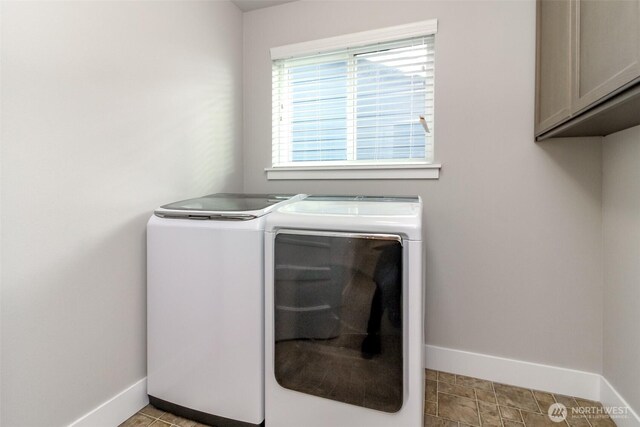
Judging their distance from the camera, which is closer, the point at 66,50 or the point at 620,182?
the point at 66,50

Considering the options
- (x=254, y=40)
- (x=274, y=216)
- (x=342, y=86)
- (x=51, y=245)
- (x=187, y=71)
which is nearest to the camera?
(x=51, y=245)

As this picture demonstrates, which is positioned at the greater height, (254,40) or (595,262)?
(254,40)

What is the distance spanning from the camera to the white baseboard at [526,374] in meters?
1.58

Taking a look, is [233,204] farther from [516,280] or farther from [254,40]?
[516,280]

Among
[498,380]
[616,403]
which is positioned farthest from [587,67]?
[498,380]

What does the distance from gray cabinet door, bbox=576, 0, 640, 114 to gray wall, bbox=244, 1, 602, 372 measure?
0.56 meters

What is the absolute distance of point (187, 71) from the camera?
1.76m

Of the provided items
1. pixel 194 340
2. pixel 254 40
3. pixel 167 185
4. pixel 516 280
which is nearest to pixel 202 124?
pixel 167 185

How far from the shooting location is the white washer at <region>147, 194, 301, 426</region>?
51.8 inches

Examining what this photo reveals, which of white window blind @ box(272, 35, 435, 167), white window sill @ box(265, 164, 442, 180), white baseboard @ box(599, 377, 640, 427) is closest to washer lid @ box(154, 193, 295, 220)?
white window sill @ box(265, 164, 442, 180)

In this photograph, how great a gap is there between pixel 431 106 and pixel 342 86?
0.60m

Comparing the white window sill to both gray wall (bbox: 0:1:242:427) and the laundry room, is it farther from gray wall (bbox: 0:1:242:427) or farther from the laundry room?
gray wall (bbox: 0:1:242:427)

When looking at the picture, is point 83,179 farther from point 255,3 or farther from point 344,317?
point 255,3

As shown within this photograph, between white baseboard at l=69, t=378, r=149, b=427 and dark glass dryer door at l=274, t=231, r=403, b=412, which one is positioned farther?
white baseboard at l=69, t=378, r=149, b=427
